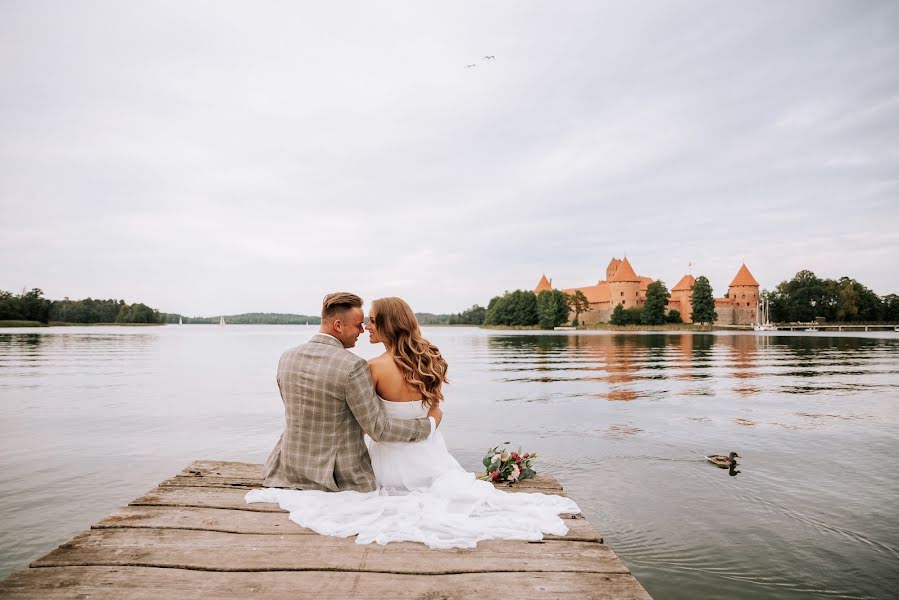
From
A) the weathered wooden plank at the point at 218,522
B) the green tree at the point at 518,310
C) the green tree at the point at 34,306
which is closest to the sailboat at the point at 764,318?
the green tree at the point at 518,310

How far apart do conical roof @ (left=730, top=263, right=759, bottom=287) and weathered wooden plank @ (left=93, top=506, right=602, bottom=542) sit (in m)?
148

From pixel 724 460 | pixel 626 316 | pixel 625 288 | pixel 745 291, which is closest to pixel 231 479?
pixel 724 460

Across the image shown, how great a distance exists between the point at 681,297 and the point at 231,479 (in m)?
146

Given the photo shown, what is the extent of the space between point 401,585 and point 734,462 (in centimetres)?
914

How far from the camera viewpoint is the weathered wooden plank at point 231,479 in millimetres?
5512

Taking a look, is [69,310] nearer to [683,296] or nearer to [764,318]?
Result: [683,296]

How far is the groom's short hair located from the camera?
476 centimetres

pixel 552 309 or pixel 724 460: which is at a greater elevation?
pixel 552 309

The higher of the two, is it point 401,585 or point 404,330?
point 404,330

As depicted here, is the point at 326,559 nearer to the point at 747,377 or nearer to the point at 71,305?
the point at 747,377

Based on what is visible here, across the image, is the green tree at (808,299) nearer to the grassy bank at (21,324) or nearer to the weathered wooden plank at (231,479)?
the weathered wooden plank at (231,479)

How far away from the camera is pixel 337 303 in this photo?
4762 mm

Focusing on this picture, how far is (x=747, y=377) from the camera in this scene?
26078 millimetres

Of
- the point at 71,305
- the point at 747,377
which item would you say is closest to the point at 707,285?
the point at 747,377
